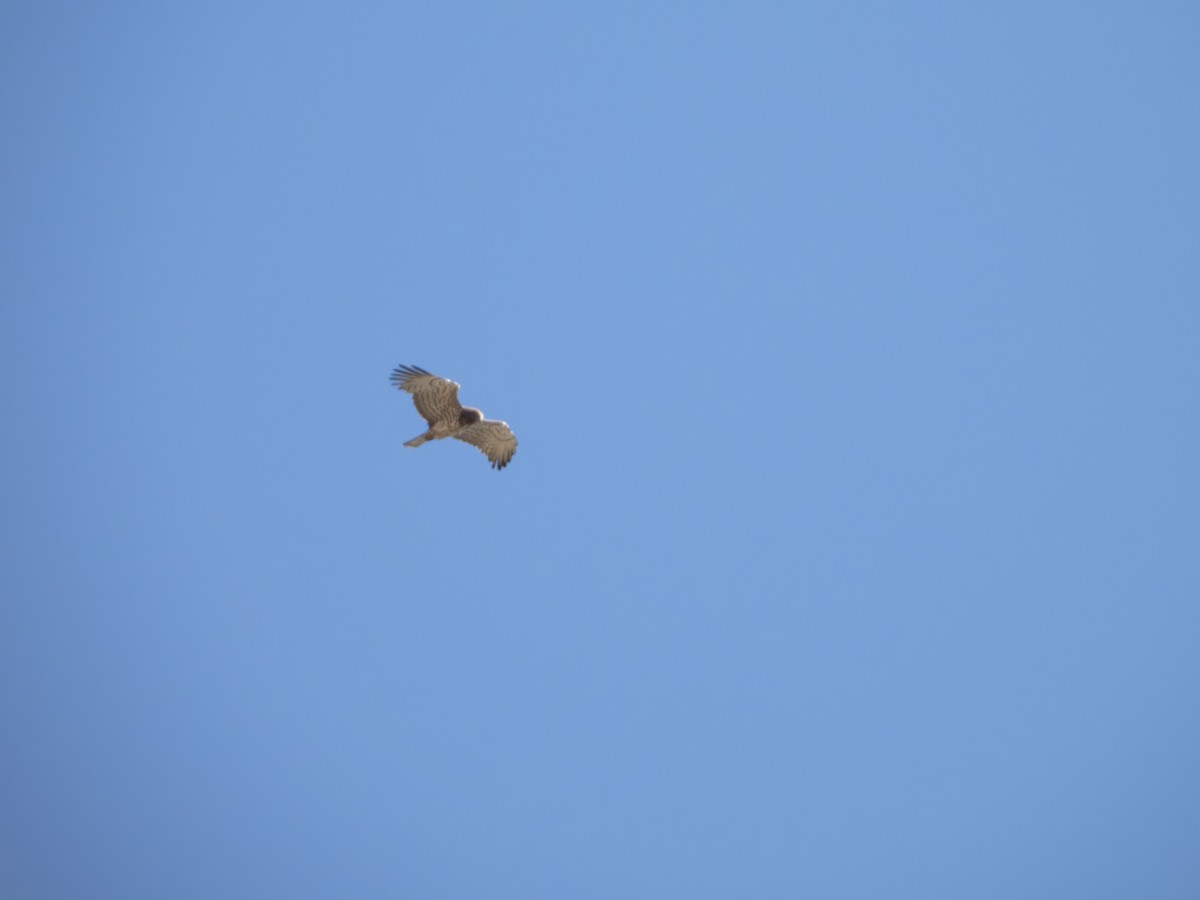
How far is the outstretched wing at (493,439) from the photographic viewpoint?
23.5m

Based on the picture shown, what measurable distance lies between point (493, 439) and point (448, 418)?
5.35 ft

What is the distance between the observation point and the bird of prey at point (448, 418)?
21828 millimetres

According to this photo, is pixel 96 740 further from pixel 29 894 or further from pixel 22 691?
pixel 29 894

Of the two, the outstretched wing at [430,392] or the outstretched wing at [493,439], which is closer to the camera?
the outstretched wing at [430,392]

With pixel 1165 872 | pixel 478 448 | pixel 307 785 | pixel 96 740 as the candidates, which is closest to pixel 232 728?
pixel 307 785

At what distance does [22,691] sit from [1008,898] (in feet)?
281

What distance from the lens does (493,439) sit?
79.1 ft

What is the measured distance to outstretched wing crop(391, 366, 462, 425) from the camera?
2177 centimetres

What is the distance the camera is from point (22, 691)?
88875 millimetres

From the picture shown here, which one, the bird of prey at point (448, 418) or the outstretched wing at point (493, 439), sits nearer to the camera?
the bird of prey at point (448, 418)

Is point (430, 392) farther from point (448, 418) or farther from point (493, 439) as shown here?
point (493, 439)

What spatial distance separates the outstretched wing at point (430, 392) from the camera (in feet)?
71.4

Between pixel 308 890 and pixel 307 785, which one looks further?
pixel 307 785

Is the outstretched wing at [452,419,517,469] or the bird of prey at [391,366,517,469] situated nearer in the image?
the bird of prey at [391,366,517,469]
